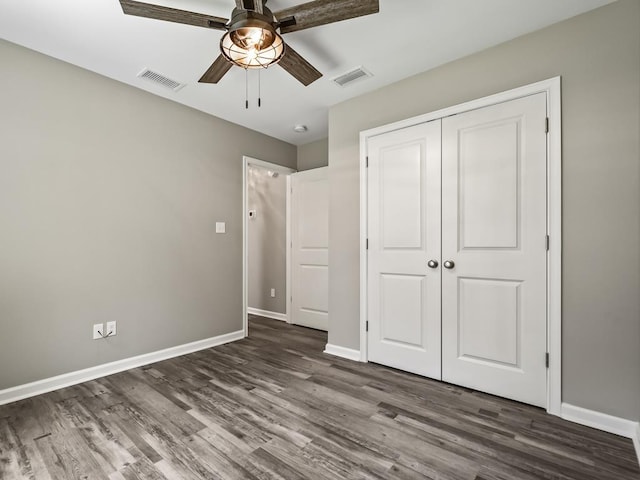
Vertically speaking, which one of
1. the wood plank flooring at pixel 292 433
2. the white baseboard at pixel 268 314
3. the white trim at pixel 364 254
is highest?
the white trim at pixel 364 254

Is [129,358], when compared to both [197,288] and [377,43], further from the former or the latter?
[377,43]

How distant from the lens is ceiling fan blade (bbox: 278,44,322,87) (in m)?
1.95

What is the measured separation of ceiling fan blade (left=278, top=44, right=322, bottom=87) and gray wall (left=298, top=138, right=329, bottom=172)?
2.09 metres

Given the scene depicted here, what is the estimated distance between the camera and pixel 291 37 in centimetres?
223

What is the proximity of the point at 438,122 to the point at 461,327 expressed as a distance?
164 centimetres

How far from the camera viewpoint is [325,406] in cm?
216

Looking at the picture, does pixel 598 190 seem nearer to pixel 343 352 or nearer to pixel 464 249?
pixel 464 249

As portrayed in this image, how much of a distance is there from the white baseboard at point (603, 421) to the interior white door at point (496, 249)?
5.7 inches

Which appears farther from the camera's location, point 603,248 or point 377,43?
point 377,43

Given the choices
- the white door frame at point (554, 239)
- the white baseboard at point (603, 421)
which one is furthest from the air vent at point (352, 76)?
the white baseboard at point (603, 421)

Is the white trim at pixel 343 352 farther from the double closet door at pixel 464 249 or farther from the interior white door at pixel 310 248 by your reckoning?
the interior white door at pixel 310 248

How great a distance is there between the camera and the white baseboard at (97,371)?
2.26m

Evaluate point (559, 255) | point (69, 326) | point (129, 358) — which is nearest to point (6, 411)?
point (69, 326)

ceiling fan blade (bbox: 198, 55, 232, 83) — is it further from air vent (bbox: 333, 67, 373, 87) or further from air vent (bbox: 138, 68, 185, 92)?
air vent (bbox: 333, 67, 373, 87)
